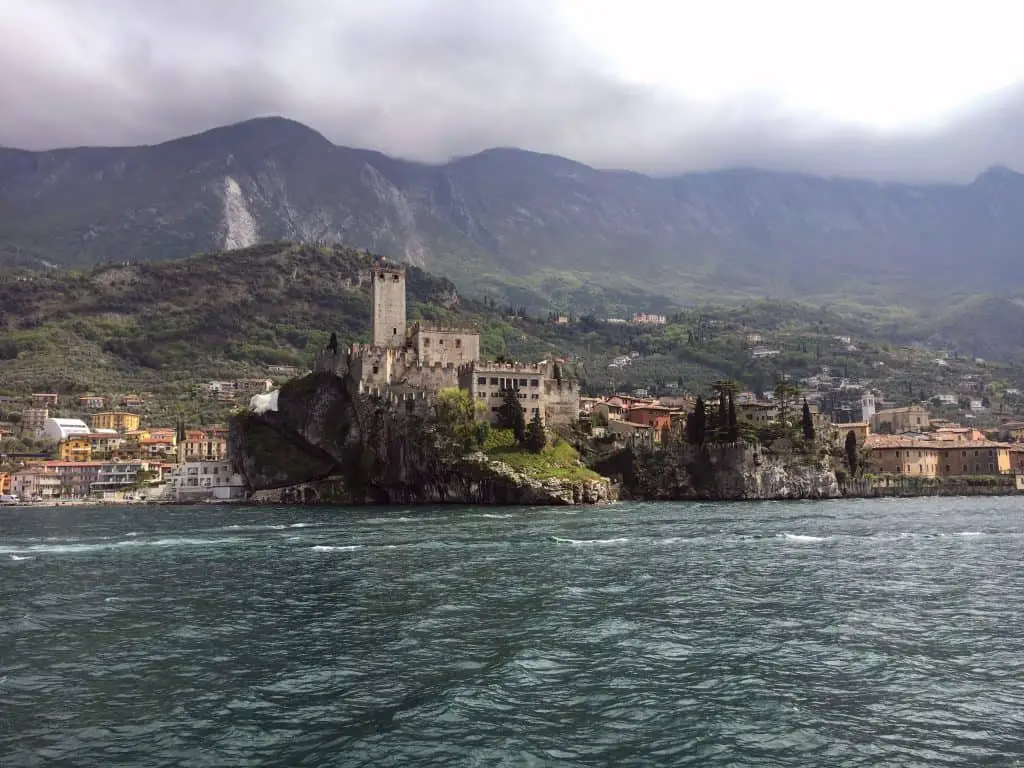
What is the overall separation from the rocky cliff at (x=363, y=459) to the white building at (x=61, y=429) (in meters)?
67.6

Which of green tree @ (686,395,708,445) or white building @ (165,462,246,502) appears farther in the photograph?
white building @ (165,462,246,502)

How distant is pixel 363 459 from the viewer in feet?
380

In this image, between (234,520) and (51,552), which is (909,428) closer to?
(234,520)

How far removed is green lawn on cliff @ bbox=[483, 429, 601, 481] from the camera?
10319 centimetres

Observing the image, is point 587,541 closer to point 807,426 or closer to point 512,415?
point 512,415

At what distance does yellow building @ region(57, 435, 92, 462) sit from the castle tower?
242ft

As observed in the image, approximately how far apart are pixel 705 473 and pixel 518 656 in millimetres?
98703

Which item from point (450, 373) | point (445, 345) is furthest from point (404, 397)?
point (445, 345)

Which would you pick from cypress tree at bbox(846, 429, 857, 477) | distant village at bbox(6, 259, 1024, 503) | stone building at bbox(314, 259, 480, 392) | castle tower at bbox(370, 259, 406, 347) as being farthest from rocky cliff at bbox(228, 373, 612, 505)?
cypress tree at bbox(846, 429, 857, 477)

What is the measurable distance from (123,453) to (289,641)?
16098 centimetres

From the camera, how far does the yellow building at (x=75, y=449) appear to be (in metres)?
176

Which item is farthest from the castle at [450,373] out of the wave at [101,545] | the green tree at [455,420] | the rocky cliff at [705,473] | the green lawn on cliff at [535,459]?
the wave at [101,545]

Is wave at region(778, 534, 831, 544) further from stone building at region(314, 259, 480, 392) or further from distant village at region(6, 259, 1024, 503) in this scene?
stone building at region(314, 259, 480, 392)

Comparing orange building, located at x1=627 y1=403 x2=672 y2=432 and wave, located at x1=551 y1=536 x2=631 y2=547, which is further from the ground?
orange building, located at x1=627 y1=403 x2=672 y2=432
